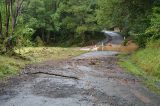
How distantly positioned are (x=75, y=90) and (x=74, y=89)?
0.79 ft

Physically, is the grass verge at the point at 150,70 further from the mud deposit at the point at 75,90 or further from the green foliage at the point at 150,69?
the mud deposit at the point at 75,90

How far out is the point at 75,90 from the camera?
1467 cm

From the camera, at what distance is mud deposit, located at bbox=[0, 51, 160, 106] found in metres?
12.5

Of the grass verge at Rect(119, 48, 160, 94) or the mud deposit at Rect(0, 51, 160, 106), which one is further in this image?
the grass verge at Rect(119, 48, 160, 94)

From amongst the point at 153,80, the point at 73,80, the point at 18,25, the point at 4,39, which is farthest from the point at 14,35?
the point at 153,80

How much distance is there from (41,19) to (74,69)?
39.2m

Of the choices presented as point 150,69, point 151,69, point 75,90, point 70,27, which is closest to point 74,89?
point 75,90

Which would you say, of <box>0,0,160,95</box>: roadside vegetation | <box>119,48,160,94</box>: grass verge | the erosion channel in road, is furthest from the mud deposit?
<box>0,0,160,95</box>: roadside vegetation

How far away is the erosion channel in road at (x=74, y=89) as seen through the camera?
12492mm

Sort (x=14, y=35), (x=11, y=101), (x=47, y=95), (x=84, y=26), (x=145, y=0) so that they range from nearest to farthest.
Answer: (x=11, y=101) → (x=47, y=95) → (x=14, y=35) → (x=145, y=0) → (x=84, y=26)

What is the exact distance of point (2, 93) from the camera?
45.2 ft

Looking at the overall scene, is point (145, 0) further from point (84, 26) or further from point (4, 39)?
point (84, 26)

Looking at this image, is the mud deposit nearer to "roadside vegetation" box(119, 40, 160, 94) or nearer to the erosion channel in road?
the erosion channel in road

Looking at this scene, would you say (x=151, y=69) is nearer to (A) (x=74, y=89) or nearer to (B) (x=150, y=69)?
(B) (x=150, y=69)
